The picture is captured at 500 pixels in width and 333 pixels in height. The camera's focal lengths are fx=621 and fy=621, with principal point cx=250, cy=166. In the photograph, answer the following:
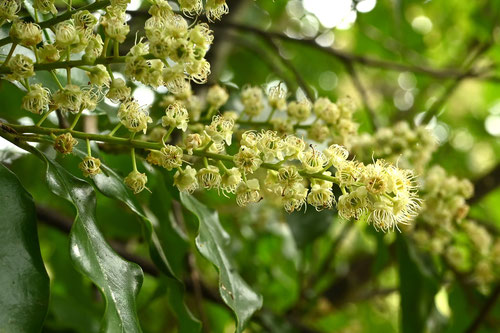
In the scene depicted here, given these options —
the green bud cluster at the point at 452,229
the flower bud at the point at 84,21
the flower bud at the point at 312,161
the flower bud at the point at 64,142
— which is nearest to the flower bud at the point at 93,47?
the flower bud at the point at 84,21

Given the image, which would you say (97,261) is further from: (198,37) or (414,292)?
(414,292)

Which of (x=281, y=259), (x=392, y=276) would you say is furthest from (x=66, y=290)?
(x=392, y=276)

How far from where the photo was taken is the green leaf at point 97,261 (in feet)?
2.76

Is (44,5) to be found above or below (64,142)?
above

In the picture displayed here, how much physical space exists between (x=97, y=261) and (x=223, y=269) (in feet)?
0.91

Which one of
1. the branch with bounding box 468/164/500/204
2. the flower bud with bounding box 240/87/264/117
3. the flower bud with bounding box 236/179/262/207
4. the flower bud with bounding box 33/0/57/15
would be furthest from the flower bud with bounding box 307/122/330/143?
the branch with bounding box 468/164/500/204

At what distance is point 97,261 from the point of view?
0.88 metres

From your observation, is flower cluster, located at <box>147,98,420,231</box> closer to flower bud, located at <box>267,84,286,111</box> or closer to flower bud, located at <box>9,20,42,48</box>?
flower bud, located at <box>9,20,42,48</box>

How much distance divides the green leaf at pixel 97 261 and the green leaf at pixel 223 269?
15cm

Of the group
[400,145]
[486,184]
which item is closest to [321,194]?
[400,145]

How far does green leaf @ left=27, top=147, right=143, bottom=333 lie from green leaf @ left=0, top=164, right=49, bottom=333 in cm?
5

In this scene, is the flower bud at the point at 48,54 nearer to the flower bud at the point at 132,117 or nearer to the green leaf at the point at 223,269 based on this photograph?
the flower bud at the point at 132,117

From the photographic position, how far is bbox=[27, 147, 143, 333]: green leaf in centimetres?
84

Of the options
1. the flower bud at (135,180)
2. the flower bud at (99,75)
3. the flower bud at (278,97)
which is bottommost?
the flower bud at (135,180)
